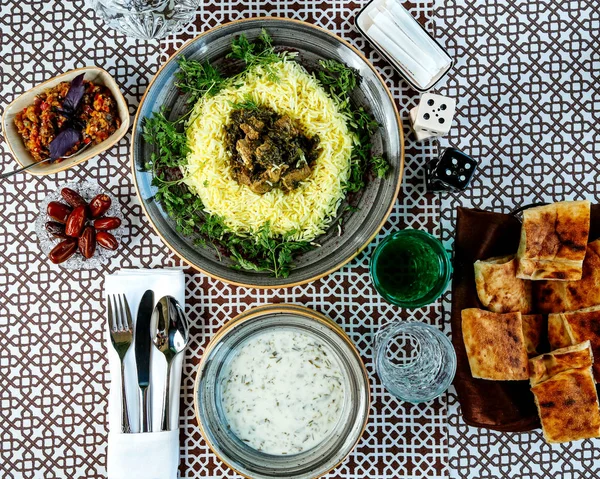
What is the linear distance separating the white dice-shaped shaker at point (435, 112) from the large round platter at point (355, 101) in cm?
13

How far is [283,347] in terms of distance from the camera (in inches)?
108

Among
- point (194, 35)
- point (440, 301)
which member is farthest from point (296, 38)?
point (440, 301)

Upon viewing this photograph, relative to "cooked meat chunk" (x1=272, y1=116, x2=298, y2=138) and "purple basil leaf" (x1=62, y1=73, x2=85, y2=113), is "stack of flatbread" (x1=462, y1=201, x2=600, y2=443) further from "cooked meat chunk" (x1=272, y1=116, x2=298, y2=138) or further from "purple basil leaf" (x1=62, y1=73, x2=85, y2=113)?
"purple basil leaf" (x1=62, y1=73, x2=85, y2=113)

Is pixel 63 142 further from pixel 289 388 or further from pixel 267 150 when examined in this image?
pixel 289 388

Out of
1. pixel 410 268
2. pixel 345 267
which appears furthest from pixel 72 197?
pixel 410 268

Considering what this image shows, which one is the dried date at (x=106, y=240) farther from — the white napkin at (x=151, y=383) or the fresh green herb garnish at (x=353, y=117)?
the fresh green herb garnish at (x=353, y=117)

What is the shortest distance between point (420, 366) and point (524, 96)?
1.50m

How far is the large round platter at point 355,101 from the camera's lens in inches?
104

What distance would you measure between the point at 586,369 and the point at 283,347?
141 cm

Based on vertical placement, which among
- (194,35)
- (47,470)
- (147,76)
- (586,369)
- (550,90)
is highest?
(194,35)

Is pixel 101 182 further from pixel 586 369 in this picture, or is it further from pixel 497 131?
pixel 586 369

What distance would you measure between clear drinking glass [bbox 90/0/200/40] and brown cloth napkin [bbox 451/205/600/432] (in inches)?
65.2

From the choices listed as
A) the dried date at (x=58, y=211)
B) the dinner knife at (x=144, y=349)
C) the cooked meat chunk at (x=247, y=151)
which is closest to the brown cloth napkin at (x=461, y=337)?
the cooked meat chunk at (x=247, y=151)

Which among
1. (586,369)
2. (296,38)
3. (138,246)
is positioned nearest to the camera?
(586,369)
